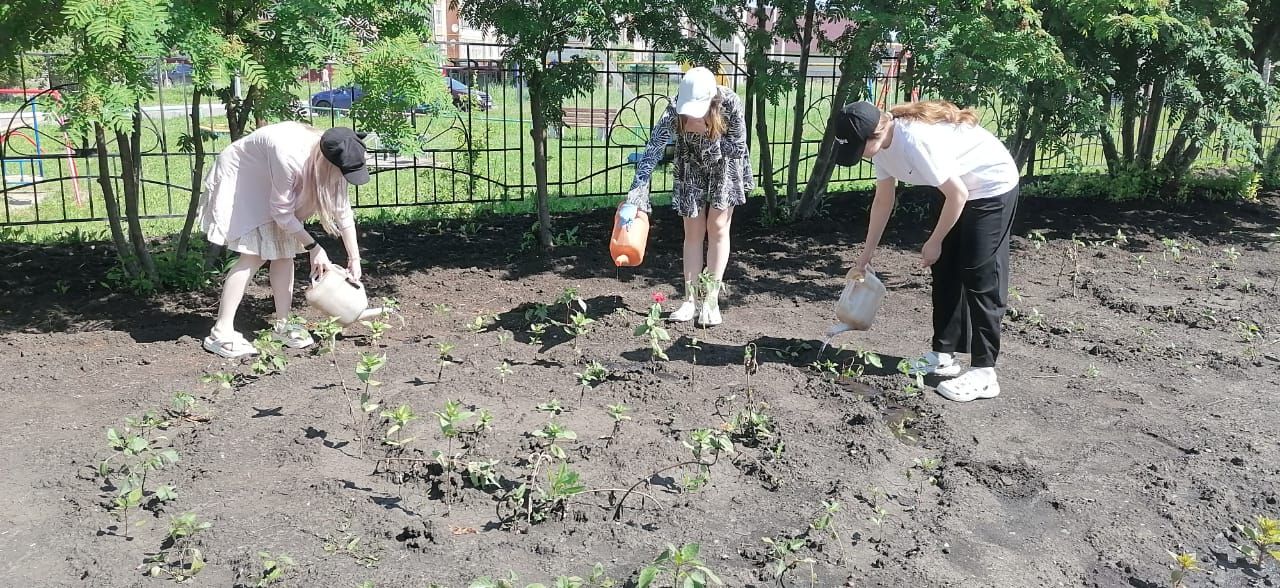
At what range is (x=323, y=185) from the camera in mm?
4117

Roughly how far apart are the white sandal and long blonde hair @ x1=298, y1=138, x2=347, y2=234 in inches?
28.1

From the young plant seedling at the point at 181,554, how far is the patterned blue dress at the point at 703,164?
90.7 inches

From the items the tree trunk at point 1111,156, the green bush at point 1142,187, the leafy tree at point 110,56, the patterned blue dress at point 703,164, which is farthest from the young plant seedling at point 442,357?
the tree trunk at point 1111,156

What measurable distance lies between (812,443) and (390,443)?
4.95ft

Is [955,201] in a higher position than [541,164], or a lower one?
higher

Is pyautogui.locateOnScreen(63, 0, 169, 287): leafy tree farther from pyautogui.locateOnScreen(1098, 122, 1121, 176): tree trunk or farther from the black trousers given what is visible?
pyautogui.locateOnScreen(1098, 122, 1121, 176): tree trunk

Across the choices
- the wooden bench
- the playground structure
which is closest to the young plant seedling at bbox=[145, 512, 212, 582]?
the playground structure

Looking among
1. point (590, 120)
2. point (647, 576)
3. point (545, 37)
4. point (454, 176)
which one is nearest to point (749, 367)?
point (647, 576)

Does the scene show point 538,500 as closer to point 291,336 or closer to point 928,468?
point 928,468

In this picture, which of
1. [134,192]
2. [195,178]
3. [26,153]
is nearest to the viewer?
[134,192]

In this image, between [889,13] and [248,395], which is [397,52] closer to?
[248,395]

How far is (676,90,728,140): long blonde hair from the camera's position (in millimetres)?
4480

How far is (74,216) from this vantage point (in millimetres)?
7352

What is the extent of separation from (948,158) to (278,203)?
8.84 feet
